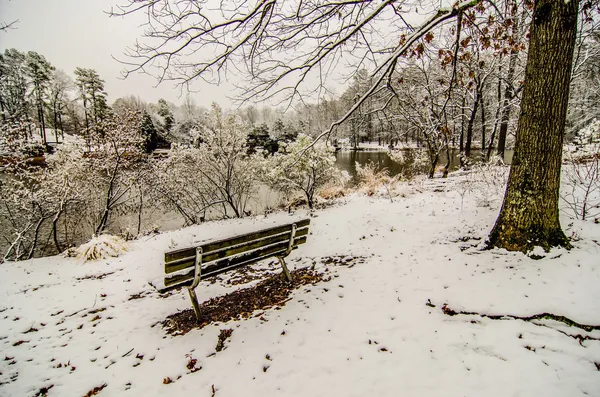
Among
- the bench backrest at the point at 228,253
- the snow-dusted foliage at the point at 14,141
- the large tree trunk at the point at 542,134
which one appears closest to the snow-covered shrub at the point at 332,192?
the bench backrest at the point at 228,253

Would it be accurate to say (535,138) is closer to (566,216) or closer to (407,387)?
(566,216)

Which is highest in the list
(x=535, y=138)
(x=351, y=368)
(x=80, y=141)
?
(x=80, y=141)

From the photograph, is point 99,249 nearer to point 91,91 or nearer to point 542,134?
point 542,134

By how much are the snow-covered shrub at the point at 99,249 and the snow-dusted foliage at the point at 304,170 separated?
612cm

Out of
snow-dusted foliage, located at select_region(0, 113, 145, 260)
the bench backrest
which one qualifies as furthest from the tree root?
snow-dusted foliage, located at select_region(0, 113, 145, 260)

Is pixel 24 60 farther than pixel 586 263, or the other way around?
pixel 24 60

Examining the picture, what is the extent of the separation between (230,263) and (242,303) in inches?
25.5

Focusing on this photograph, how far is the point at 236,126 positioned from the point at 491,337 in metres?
11.4

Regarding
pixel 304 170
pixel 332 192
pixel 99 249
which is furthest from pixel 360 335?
pixel 332 192

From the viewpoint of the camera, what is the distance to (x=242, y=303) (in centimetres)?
375

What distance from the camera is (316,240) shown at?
22.5ft

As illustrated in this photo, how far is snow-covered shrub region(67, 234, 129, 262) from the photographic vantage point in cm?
689

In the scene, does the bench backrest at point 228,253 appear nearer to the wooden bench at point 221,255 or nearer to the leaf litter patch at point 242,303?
the wooden bench at point 221,255

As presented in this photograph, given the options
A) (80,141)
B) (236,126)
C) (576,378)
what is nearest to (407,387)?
(576,378)
